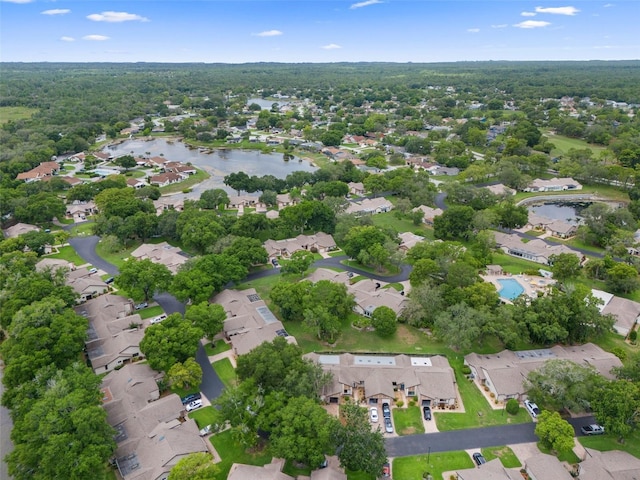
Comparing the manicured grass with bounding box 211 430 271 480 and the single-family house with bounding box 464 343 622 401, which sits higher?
the single-family house with bounding box 464 343 622 401

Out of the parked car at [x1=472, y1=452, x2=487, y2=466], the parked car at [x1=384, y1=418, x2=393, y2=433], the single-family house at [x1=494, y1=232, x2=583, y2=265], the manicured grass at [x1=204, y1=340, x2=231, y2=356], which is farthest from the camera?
the single-family house at [x1=494, y1=232, x2=583, y2=265]

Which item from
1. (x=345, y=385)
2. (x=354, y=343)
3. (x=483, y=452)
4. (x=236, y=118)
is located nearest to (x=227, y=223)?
(x=354, y=343)

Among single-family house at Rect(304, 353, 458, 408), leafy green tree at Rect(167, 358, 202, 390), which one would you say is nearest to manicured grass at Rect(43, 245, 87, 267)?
leafy green tree at Rect(167, 358, 202, 390)

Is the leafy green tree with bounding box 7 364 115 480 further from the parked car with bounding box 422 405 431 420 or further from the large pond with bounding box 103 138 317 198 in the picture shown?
the large pond with bounding box 103 138 317 198

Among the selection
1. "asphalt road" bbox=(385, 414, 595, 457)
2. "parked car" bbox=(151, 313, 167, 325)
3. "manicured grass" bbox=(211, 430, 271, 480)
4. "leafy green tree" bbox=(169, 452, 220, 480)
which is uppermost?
"leafy green tree" bbox=(169, 452, 220, 480)

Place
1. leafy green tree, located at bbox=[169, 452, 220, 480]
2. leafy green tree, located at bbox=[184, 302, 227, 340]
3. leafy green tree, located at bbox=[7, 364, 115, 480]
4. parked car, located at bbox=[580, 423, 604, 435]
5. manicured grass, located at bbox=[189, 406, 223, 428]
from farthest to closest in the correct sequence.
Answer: leafy green tree, located at bbox=[184, 302, 227, 340] < manicured grass, located at bbox=[189, 406, 223, 428] < parked car, located at bbox=[580, 423, 604, 435] < leafy green tree, located at bbox=[7, 364, 115, 480] < leafy green tree, located at bbox=[169, 452, 220, 480]

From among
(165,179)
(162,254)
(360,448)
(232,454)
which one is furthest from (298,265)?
(165,179)

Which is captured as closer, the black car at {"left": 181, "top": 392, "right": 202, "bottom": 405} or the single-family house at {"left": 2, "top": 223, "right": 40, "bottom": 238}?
the black car at {"left": 181, "top": 392, "right": 202, "bottom": 405}
